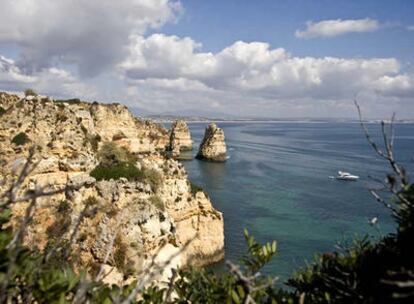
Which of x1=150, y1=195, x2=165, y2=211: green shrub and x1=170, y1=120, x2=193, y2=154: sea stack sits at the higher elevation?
x1=150, y1=195, x2=165, y2=211: green shrub

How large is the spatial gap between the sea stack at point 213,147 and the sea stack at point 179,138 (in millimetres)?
8875

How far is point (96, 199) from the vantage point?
28781 millimetres

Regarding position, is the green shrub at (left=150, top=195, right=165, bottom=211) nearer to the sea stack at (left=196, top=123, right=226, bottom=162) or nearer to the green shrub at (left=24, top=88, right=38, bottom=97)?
the green shrub at (left=24, top=88, right=38, bottom=97)

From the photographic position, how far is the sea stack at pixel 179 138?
118375 mm

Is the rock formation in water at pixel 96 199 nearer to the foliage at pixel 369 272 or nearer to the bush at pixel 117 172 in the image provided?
the bush at pixel 117 172

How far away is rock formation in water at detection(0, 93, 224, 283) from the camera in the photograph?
87.6ft

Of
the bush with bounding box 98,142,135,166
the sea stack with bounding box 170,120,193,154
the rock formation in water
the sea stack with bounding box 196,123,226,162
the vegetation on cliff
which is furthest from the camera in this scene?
the sea stack with bounding box 170,120,193,154

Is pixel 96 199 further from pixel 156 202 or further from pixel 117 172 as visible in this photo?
pixel 156 202

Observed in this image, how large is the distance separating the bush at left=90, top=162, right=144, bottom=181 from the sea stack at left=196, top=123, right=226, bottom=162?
72.4 meters

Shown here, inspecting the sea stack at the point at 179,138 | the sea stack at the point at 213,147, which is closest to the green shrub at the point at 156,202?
the sea stack at the point at 213,147

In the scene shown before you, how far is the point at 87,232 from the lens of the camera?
89.3 ft

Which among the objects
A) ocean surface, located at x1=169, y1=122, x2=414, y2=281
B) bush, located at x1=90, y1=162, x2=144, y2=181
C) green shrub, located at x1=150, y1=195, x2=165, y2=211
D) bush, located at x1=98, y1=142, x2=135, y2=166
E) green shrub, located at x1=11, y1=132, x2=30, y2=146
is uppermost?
green shrub, located at x1=11, y1=132, x2=30, y2=146

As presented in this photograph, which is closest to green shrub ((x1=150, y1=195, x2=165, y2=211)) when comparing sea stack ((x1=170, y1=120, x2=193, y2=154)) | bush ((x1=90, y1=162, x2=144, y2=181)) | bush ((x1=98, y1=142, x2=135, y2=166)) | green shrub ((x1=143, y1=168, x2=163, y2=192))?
bush ((x1=90, y1=162, x2=144, y2=181))

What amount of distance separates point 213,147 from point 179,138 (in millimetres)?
17705
